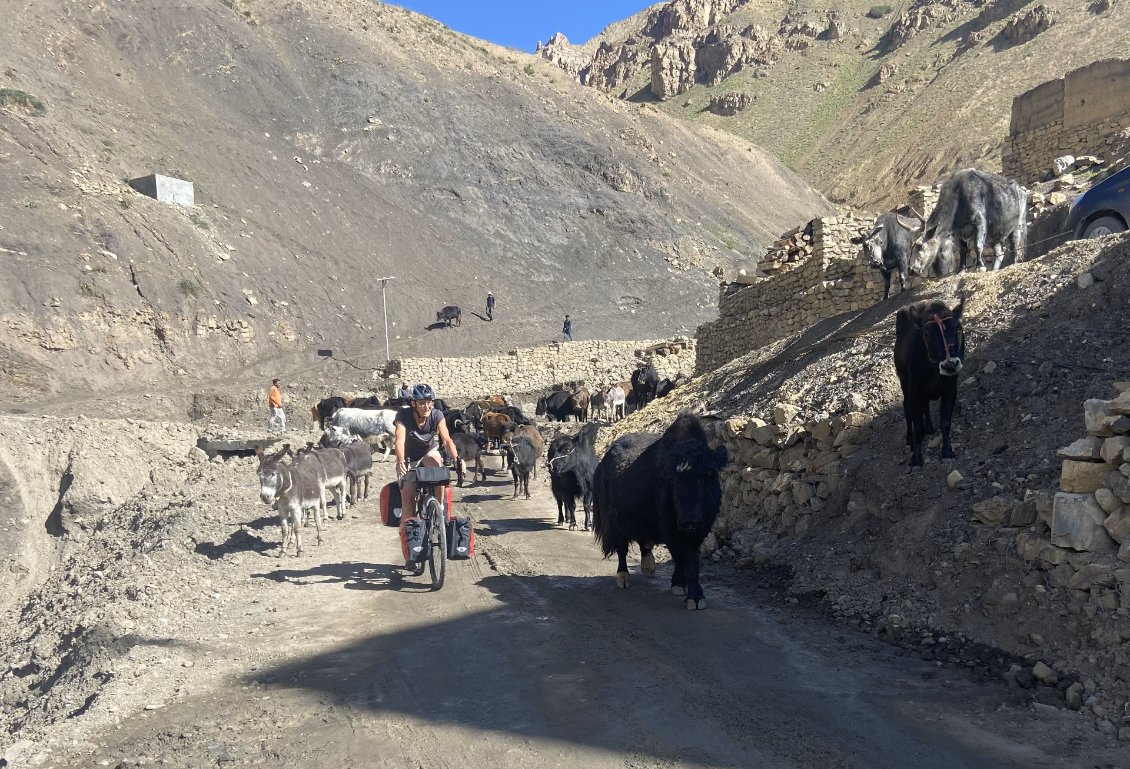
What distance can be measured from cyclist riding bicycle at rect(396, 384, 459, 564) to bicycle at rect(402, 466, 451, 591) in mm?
166

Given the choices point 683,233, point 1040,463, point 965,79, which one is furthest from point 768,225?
point 1040,463

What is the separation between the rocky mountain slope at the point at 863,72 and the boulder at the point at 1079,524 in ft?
183

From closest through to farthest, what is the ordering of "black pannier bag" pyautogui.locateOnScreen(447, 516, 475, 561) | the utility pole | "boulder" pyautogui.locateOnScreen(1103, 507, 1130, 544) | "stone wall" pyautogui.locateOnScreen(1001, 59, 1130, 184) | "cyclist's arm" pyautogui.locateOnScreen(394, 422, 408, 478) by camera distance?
"boulder" pyautogui.locateOnScreen(1103, 507, 1130, 544)
"black pannier bag" pyautogui.locateOnScreen(447, 516, 475, 561)
"cyclist's arm" pyautogui.locateOnScreen(394, 422, 408, 478)
"stone wall" pyautogui.locateOnScreen(1001, 59, 1130, 184)
the utility pole

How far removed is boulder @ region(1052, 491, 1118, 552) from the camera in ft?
17.6

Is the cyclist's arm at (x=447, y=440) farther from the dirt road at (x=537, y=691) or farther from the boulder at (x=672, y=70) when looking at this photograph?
the boulder at (x=672, y=70)

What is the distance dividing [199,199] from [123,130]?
274 inches

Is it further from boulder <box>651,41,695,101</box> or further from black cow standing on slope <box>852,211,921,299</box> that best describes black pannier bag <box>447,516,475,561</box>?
boulder <box>651,41,695,101</box>

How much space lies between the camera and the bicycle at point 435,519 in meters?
7.94

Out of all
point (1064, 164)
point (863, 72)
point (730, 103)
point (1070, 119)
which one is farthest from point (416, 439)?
point (730, 103)

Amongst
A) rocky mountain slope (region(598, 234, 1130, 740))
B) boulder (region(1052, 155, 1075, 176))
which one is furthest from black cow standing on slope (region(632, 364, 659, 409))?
rocky mountain slope (region(598, 234, 1130, 740))

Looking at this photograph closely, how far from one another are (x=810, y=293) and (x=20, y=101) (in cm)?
4561

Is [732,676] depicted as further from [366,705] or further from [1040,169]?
[1040,169]

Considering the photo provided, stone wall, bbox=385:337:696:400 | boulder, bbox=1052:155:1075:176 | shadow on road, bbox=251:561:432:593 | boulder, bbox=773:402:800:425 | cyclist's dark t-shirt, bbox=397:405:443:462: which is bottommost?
shadow on road, bbox=251:561:432:593

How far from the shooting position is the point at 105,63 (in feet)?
177
